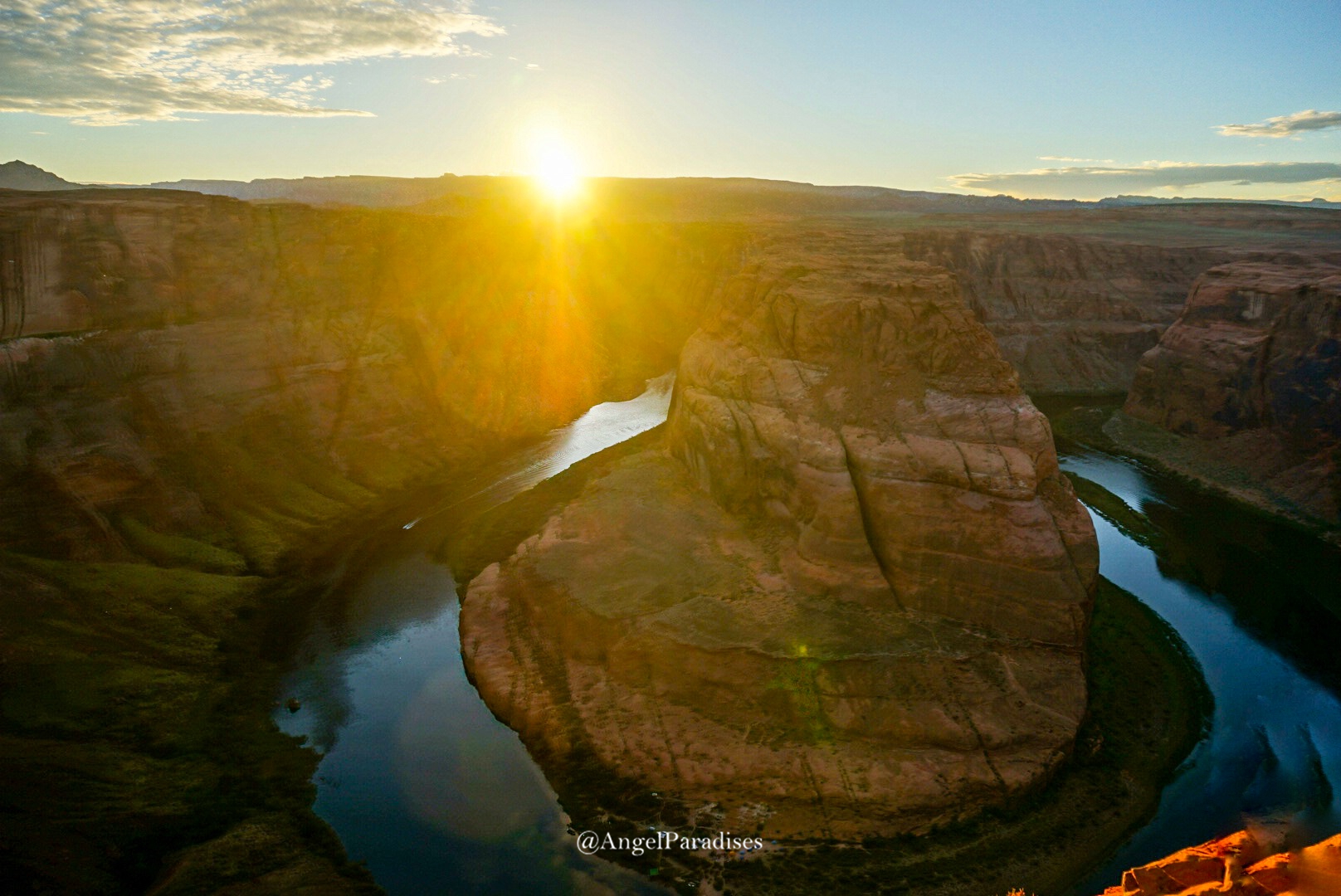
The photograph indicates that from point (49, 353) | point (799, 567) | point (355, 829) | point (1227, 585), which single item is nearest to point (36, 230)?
point (49, 353)

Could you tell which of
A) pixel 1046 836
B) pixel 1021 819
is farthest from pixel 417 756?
pixel 1046 836

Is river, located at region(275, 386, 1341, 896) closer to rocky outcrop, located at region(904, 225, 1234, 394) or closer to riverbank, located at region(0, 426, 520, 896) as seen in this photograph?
riverbank, located at region(0, 426, 520, 896)

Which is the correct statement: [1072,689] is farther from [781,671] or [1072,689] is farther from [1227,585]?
[1227,585]

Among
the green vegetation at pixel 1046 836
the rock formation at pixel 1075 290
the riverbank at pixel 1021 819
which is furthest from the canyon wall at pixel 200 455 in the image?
the rock formation at pixel 1075 290

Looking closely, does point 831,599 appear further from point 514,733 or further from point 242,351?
point 242,351

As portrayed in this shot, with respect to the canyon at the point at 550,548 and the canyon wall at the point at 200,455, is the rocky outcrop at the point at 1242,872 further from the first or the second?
the canyon wall at the point at 200,455

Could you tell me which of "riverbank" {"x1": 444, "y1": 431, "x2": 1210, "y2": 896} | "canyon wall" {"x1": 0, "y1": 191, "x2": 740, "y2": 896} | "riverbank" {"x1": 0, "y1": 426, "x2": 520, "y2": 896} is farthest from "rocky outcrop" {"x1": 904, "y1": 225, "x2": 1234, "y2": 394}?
"riverbank" {"x1": 0, "y1": 426, "x2": 520, "y2": 896}
